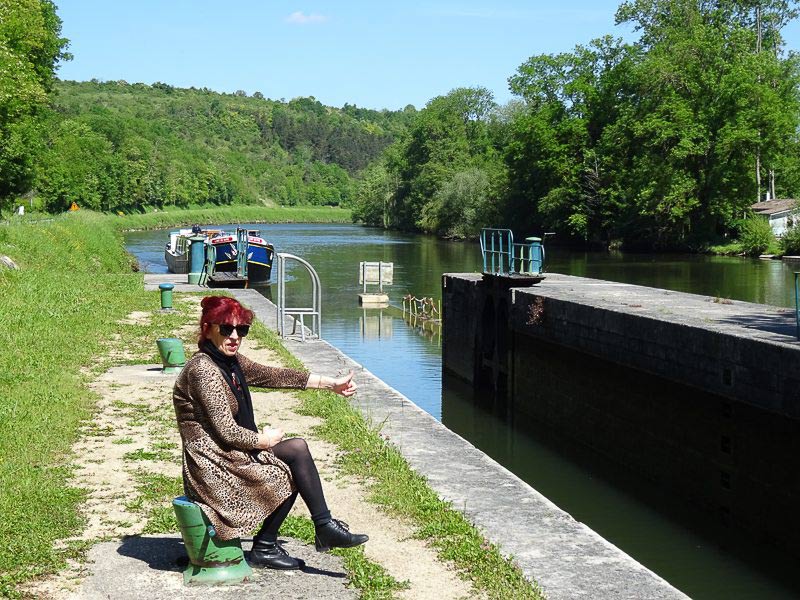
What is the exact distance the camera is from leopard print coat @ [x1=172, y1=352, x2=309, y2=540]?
241 inches

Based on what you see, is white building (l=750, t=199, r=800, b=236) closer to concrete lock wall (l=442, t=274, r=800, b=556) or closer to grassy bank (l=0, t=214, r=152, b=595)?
grassy bank (l=0, t=214, r=152, b=595)

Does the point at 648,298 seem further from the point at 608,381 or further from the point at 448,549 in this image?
the point at 448,549

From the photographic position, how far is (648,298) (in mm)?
19688

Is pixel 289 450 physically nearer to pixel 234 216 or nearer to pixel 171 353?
pixel 171 353

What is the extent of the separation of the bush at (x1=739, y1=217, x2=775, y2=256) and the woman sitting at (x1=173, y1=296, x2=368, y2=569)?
56.3 meters

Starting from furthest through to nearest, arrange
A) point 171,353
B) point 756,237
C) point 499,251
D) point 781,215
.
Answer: point 781,215
point 756,237
point 499,251
point 171,353

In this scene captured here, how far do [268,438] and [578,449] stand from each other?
11.6 m

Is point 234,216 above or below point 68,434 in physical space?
above

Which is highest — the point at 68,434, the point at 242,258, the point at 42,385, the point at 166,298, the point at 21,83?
the point at 21,83

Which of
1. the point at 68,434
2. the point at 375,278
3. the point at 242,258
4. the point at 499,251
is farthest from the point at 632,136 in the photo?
the point at 68,434

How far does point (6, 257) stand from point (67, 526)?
23596 millimetres

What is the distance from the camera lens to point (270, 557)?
656cm

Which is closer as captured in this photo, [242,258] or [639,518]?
[639,518]

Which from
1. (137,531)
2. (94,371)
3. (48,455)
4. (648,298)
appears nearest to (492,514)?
(137,531)
